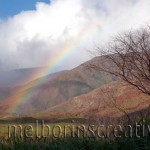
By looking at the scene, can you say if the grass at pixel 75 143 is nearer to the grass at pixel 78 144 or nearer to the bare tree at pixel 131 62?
the grass at pixel 78 144

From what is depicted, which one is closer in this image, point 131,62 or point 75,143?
point 75,143

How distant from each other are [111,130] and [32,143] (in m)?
1.61

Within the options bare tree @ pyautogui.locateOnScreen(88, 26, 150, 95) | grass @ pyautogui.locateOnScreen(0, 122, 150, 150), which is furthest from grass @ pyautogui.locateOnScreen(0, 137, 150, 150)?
bare tree @ pyautogui.locateOnScreen(88, 26, 150, 95)

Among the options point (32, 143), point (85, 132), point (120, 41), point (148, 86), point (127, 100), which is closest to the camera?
point (32, 143)

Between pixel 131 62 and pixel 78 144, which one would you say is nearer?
pixel 78 144

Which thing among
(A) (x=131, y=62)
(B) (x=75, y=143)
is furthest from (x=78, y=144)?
(A) (x=131, y=62)

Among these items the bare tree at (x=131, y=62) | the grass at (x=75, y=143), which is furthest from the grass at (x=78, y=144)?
the bare tree at (x=131, y=62)

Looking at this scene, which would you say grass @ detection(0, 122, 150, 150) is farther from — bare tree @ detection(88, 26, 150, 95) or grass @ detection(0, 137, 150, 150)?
bare tree @ detection(88, 26, 150, 95)

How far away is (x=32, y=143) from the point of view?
6691mm

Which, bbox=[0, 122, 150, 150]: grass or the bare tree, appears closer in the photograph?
bbox=[0, 122, 150, 150]: grass

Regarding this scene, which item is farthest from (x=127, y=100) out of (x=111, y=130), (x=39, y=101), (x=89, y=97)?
(x=39, y=101)

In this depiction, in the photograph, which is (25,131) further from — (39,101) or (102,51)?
(39,101)

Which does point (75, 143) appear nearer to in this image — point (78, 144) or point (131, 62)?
point (78, 144)

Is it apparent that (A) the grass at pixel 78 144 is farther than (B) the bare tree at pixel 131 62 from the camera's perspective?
No
